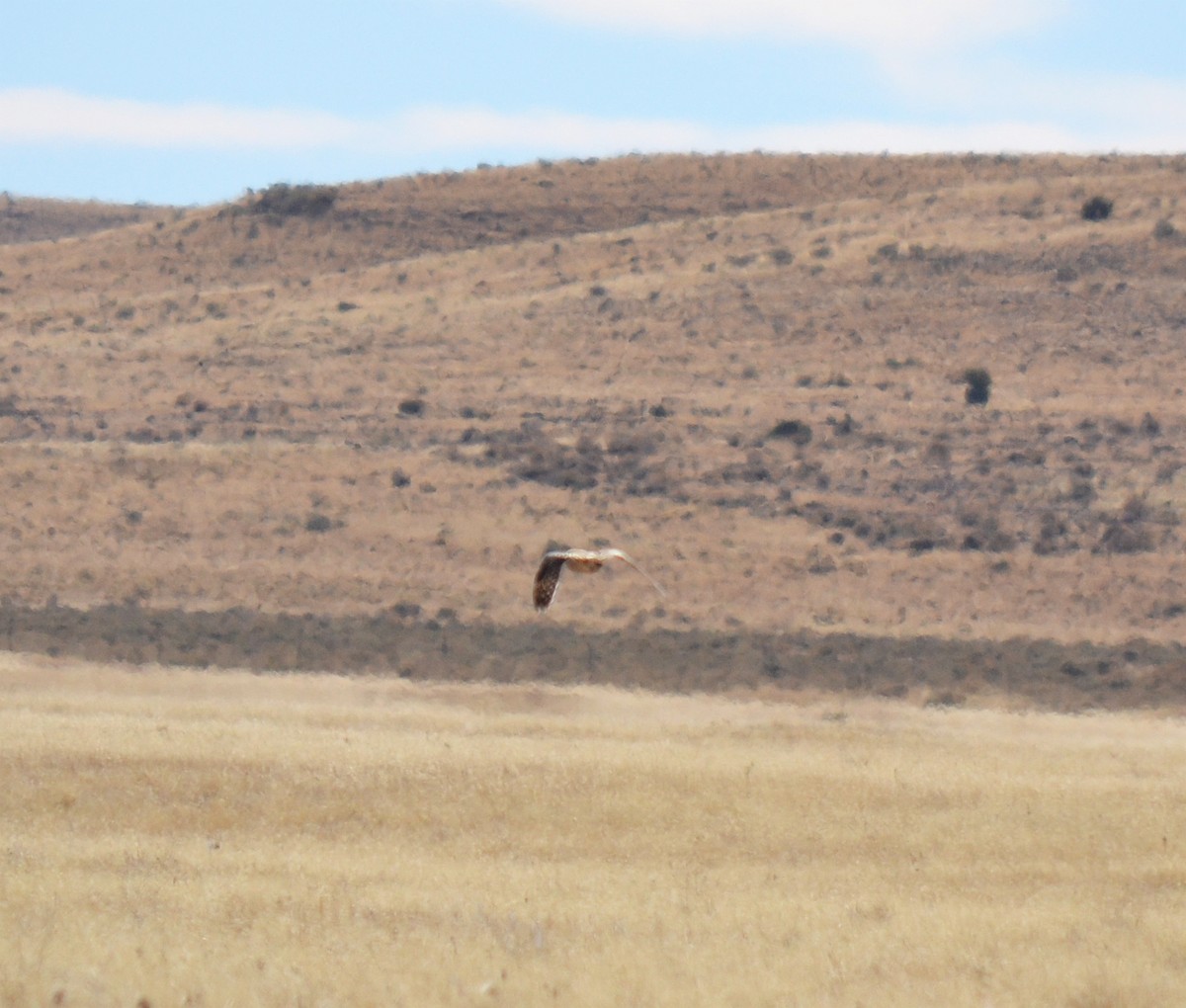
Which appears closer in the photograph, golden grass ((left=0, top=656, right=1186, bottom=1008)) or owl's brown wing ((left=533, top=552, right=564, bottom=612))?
owl's brown wing ((left=533, top=552, right=564, bottom=612))

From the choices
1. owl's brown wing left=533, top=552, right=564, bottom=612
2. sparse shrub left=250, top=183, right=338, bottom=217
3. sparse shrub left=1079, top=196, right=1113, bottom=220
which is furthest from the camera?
sparse shrub left=250, top=183, right=338, bottom=217

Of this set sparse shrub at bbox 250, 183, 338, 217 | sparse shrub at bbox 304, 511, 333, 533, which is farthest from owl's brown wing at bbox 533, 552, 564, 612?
sparse shrub at bbox 250, 183, 338, 217

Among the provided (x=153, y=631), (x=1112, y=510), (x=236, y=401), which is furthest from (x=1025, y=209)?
(x=153, y=631)

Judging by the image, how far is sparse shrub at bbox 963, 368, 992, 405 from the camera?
47.3 meters

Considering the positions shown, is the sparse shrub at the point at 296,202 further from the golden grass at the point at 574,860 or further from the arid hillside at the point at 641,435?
the golden grass at the point at 574,860

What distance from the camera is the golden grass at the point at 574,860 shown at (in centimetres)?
1019

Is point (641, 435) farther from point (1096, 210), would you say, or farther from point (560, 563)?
point (560, 563)

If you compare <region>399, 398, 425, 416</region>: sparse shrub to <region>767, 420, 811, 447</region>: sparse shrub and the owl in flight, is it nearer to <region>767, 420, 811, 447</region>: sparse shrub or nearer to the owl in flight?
<region>767, 420, 811, 447</region>: sparse shrub

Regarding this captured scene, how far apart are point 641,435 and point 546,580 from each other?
1406 inches

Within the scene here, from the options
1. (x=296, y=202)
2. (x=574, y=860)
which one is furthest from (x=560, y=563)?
(x=296, y=202)

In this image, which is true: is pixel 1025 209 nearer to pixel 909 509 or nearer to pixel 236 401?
pixel 909 509

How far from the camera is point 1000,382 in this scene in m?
48.7

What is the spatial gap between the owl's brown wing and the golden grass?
7.04 feet

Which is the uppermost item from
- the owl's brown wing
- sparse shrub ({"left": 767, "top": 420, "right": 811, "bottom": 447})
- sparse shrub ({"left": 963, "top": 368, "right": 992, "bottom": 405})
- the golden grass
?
the owl's brown wing
